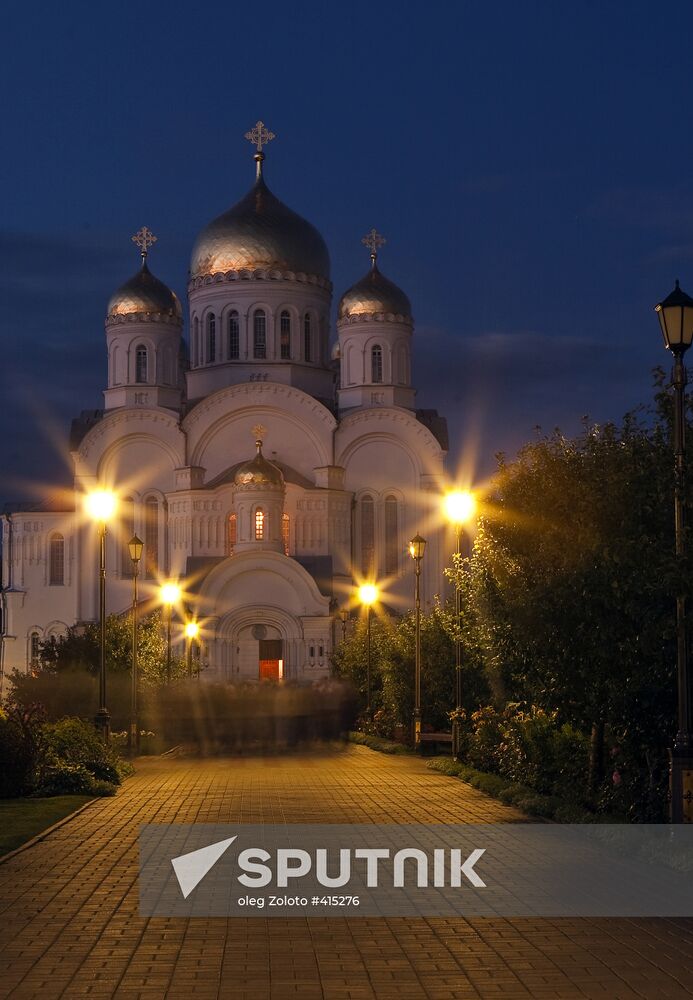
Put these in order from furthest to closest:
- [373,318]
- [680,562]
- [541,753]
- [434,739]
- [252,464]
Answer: [373,318] < [252,464] < [434,739] < [541,753] < [680,562]

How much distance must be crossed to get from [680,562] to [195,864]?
4.98 m

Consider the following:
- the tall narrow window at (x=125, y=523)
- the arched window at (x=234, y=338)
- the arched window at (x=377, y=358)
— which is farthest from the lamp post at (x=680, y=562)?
the arched window at (x=234, y=338)

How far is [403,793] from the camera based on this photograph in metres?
20.5

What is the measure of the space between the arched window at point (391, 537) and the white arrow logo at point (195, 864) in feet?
147

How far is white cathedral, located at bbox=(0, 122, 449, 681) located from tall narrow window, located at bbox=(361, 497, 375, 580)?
2.2 inches

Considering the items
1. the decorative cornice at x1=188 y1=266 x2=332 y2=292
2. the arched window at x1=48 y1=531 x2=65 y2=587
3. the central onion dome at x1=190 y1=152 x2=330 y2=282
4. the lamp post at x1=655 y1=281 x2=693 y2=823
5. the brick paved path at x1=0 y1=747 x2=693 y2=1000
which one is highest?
the central onion dome at x1=190 y1=152 x2=330 y2=282

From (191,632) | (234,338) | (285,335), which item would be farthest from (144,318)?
(191,632)

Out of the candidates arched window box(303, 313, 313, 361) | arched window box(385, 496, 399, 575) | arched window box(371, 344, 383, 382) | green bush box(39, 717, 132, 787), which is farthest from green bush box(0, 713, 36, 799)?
arched window box(303, 313, 313, 361)

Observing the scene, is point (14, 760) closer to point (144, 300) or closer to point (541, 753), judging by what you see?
point (541, 753)

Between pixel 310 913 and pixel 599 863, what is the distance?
11.4ft

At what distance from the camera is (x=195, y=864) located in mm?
13234

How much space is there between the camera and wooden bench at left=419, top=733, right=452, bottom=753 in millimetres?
29016

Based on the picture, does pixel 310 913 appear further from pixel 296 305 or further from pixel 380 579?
pixel 296 305

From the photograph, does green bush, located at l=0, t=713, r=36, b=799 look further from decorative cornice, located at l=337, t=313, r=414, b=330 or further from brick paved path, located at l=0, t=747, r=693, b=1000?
decorative cornice, located at l=337, t=313, r=414, b=330
